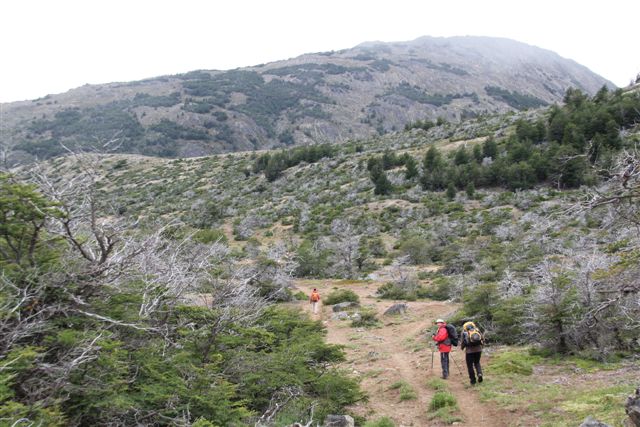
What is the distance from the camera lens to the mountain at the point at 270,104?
101812 mm

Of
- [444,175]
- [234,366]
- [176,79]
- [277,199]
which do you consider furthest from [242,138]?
[234,366]

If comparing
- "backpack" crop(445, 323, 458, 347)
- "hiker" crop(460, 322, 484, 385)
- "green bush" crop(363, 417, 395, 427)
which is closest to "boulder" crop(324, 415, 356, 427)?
"green bush" crop(363, 417, 395, 427)

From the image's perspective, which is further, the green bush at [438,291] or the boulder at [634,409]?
the green bush at [438,291]

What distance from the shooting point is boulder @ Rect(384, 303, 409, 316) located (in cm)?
1536

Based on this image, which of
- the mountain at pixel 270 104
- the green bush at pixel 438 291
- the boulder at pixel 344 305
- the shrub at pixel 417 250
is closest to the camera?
the boulder at pixel 344 305

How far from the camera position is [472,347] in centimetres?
819

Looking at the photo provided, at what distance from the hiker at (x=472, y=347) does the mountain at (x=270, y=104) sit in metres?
80.4

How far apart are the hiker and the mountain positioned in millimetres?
80389

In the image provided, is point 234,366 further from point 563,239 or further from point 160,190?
point 160,190

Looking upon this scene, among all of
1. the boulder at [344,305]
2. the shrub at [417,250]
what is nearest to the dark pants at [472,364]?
the boulder at [344,305]

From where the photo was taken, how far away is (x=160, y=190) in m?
49.5

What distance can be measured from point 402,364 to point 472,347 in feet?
8.35

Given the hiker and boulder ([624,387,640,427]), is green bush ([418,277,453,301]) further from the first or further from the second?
boulder ([624,387,640,427])

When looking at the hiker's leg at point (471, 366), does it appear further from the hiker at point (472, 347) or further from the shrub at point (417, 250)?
the shrub at point (417, 250)
